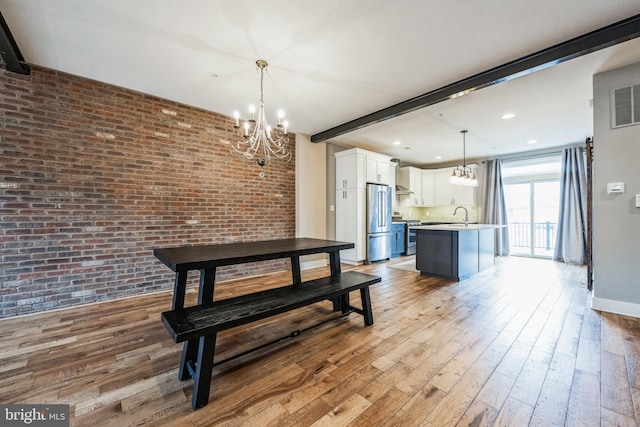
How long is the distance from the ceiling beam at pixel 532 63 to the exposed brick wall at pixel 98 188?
114 inches

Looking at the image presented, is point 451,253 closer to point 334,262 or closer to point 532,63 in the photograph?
point 334,262

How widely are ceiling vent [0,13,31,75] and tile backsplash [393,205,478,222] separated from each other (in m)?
7.06

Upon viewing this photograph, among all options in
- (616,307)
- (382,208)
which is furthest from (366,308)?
(382,208)

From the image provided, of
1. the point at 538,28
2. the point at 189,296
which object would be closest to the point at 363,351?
the point at 189,296

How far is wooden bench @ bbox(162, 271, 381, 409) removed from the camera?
1460 mm

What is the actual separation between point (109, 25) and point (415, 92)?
3.26 metres

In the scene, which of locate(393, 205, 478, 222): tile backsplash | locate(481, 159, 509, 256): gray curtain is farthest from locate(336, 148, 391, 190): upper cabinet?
locate(481, 159, 509, 256): gray curtain

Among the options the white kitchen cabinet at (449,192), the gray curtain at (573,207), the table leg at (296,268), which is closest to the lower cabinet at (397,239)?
the white kitchen cabinet at (449,192)

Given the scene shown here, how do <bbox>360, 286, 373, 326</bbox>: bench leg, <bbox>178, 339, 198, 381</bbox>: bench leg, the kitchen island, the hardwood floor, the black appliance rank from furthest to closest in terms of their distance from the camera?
the black appliance < the kitchen island < <bbox>360, 286, 373, 326</bbox>: bench leg < <bbox>178, 339, 198, 381</bbox>: bench leg < the hardwood floor

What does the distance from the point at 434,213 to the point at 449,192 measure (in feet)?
3.40

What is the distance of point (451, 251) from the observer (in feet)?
13.5

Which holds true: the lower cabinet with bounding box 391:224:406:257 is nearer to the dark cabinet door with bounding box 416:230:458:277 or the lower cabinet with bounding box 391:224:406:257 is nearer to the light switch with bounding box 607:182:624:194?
the dark cabinet door with bounding box 416:230:458:277

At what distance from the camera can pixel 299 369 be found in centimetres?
180

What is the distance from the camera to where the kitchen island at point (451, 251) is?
4070 mm
